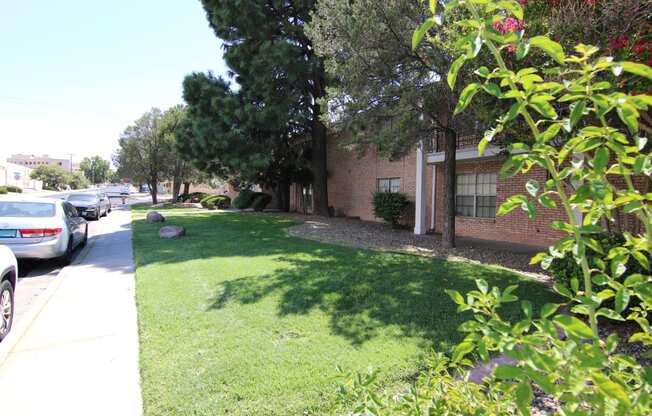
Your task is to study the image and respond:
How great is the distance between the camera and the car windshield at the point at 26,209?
337 inches

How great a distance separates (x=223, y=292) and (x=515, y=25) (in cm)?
591

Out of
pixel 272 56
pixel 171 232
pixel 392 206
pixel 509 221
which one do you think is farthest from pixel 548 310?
pixel 272 56

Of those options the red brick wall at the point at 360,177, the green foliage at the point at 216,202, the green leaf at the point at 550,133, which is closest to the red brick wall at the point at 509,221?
the red brick wall at the point at 360,177

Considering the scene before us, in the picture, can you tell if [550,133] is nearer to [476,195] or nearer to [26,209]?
[26,209]

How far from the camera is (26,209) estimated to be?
8883 millimetres

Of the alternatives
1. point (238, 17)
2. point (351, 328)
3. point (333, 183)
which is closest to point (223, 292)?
point (351, 328)

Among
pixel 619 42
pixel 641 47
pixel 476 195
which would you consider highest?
pixel 619 42

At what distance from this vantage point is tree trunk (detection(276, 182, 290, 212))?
26531 millimetres

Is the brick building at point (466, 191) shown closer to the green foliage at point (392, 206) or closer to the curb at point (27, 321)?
the green foliage at point (392, 206)

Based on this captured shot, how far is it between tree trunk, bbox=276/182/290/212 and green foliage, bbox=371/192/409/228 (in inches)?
436

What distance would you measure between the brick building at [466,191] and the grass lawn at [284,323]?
16.1 feet

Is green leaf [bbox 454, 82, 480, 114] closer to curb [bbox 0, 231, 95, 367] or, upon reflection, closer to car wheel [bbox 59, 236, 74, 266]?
curb [bbox 0, 231, 95, 367]

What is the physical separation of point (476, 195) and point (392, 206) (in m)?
3.14

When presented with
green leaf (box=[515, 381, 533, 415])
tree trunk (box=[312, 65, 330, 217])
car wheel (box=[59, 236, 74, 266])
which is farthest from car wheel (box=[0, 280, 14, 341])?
tree trunk (box=[312, 65, 330, 217])
